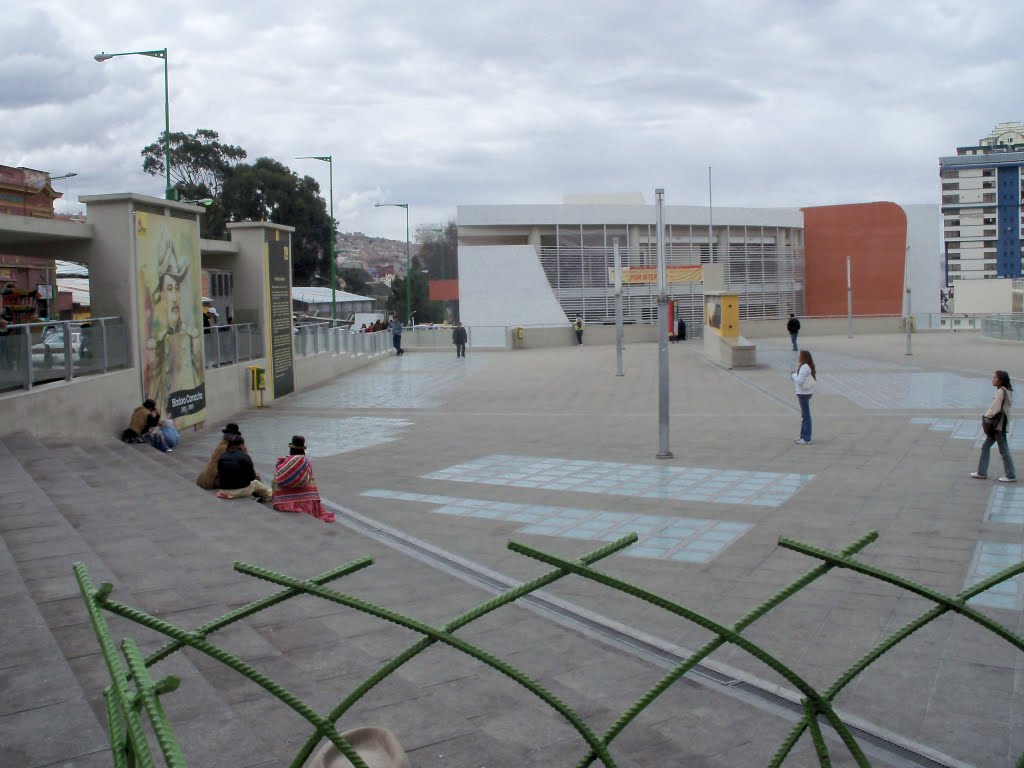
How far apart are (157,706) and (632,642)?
476cm

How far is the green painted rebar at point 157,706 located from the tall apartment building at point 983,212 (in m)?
139

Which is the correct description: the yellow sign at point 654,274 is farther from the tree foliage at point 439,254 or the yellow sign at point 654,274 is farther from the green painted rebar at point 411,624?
the tree foliage at point 439,254

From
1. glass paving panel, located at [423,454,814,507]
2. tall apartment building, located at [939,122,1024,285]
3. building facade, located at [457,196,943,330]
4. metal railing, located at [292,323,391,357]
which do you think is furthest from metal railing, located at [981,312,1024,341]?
tall apartment building, located at [939,122,1024,285]

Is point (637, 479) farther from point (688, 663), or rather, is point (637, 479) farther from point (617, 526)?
point (688, 663)

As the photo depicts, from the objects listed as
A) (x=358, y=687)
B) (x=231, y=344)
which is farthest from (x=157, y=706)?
(x=231, y=344)

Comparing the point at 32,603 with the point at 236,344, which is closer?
the point at 32,603

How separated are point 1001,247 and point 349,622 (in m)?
137

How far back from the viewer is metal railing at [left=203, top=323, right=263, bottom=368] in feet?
68.6

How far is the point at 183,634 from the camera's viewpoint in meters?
2.71

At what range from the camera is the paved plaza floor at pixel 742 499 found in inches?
249

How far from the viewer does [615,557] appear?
9.23 metres

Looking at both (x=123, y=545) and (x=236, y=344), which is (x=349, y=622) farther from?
(x=236, y=344)

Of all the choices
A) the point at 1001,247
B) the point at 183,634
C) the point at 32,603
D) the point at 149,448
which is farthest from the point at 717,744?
the point at 1001,247

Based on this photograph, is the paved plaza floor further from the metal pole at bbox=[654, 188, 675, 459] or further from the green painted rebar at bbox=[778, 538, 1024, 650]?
the green painted rebar at bbox=[778, 538, 1024, 650]
